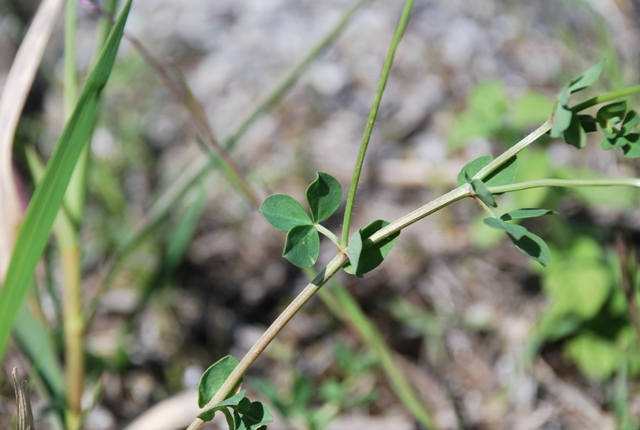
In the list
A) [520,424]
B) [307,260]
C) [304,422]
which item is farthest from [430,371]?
[307,260]

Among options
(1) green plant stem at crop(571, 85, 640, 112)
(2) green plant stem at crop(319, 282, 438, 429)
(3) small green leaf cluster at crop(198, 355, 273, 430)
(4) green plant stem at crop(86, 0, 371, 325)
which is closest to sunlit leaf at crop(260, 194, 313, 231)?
(3) small green leaf cluster at crop(198, 355, 273, 430)

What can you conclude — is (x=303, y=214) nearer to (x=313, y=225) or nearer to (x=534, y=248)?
(x=313, y=225)

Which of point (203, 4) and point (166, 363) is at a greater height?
point (203, 4)

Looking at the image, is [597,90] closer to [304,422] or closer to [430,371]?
[430,371]

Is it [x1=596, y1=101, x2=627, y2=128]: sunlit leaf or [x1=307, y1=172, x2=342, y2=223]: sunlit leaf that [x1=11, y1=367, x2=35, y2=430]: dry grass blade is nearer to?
[x1=307, y1=172, x2=342, y2=223]: sunlit leaf

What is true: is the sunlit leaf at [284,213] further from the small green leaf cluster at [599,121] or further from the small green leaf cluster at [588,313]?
the small green leaf cluster at [588,313]

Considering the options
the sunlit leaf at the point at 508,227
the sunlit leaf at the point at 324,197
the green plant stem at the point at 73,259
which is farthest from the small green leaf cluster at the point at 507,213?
the green plant stem at the point at 73,259
